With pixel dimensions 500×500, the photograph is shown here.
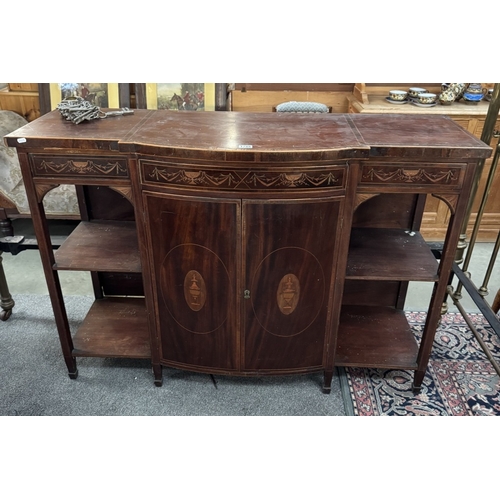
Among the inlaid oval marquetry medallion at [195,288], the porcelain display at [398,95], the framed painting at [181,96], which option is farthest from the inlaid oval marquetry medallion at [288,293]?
the porcelain display at [398,95]

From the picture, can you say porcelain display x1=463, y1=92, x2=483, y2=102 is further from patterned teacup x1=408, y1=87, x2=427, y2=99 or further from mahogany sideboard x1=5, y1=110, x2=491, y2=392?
mahogany sideboard x1=5, y1=110, x2=491, y2=392

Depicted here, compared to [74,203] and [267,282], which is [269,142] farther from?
[74,203]

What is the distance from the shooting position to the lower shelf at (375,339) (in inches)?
77.8

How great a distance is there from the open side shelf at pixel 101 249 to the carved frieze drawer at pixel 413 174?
92 cm

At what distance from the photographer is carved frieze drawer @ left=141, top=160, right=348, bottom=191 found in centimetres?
147

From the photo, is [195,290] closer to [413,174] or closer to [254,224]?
[254,224]

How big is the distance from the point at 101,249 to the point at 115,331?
16.8 inches

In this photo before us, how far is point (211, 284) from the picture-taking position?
5.65 feet

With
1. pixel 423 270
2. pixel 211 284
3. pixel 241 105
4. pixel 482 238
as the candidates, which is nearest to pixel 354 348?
pixel 423 270

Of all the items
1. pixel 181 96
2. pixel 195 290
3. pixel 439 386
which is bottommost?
pixel 439 386

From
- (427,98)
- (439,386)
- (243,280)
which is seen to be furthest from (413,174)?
(427,98)

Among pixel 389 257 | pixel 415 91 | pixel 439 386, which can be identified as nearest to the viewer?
pixel 389 257

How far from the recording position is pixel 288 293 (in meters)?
1.72

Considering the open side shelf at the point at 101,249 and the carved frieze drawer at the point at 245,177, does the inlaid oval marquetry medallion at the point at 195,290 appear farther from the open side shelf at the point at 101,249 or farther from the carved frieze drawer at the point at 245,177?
the carved frieze drawer at the point at 245,177
